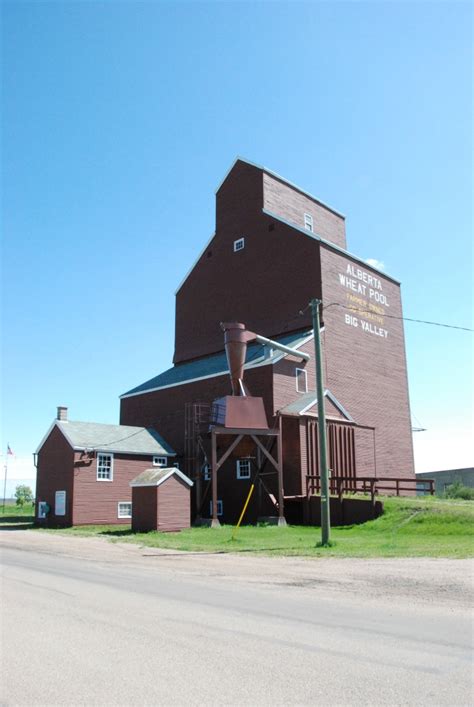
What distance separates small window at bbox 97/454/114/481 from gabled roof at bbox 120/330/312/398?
7.02 meters

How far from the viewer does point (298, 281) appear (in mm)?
38312

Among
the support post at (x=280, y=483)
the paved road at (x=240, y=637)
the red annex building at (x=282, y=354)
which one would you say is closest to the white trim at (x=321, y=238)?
the red annex building at (x=282, y=354)

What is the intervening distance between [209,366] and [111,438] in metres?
8.10

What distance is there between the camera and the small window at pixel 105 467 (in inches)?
1313

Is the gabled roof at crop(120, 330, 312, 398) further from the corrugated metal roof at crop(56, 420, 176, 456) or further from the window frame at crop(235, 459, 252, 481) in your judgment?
the window frame at crop(235, 459, 252, 481)

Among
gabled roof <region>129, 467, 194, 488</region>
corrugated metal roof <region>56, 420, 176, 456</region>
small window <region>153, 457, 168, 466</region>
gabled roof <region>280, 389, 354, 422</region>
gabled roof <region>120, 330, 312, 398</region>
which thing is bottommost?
gabled roof <region>129, 467, 194, 488</region>

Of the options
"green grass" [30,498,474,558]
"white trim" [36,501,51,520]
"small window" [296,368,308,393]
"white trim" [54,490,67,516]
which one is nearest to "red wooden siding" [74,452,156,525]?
"white trim" [54,490,67,516]

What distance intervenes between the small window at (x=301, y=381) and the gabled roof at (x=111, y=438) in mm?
8675

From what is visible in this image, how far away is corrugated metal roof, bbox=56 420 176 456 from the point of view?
33.2 meters

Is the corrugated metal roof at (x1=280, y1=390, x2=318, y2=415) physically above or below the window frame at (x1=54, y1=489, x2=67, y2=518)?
above

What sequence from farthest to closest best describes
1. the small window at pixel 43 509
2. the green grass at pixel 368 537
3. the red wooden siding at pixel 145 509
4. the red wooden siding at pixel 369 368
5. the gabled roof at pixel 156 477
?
the red wooden siding at pixel 369 368
the small window at pixel 43 509
the gabled roof at pixel 156 477
the red wooden siding at pixel 145 509
the green grass at pixel 368 537

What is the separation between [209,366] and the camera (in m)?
39.5

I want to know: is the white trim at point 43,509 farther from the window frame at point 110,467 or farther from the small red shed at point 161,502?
the small red shed at point 161,502

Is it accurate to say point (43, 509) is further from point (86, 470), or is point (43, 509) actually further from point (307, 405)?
point (307, 405)
